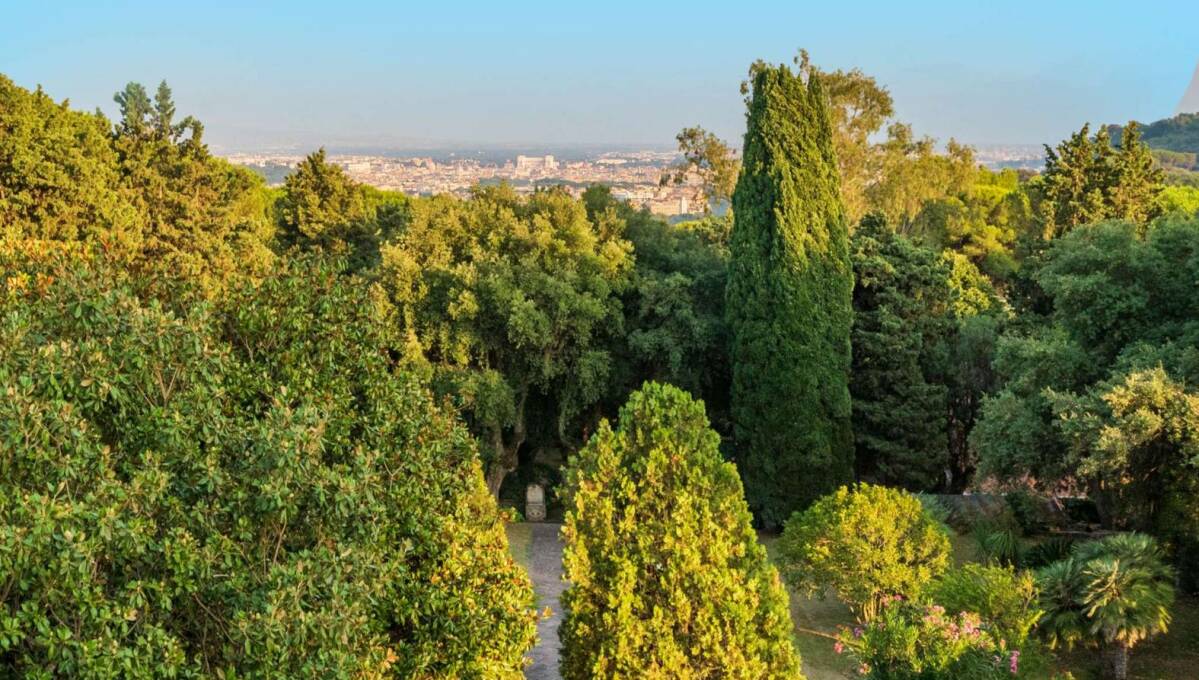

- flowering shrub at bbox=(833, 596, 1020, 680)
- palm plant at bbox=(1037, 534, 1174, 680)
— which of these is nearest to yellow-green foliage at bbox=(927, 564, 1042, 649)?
palm plant at bbox=(1037, 534, 1174, 680)

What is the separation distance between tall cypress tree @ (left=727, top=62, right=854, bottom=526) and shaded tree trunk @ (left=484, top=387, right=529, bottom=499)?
16.4ft

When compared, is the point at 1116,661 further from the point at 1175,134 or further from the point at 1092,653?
the point at 1175,134

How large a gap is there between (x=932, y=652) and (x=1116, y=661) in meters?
4.75

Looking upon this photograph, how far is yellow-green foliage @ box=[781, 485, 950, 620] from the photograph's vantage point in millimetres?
12734

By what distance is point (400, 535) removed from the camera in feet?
24.8

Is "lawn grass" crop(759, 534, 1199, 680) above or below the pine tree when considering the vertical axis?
below

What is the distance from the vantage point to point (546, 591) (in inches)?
630

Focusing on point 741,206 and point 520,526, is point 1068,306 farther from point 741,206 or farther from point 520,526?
point 520,526

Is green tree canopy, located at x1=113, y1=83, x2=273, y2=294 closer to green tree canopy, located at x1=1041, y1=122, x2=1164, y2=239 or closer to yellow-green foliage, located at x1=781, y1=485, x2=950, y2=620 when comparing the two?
→ yellow-green foliage, located at x1=781, y1=485, x2=950, y2=620

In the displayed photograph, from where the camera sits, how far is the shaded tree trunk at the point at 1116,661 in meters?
11.4

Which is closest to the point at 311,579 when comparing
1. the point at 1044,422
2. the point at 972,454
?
the point at 1044,422

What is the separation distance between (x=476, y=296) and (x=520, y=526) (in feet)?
17.8

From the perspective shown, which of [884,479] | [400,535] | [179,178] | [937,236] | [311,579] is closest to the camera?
[311,579]

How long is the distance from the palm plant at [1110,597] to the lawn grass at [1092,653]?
0.67 metres
